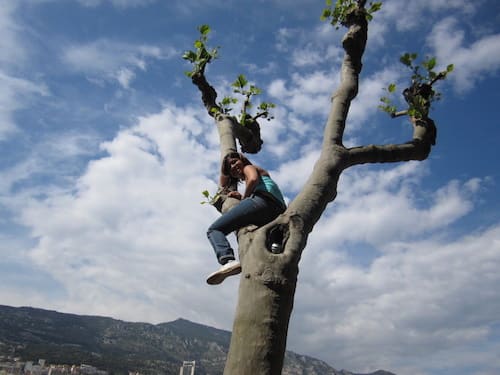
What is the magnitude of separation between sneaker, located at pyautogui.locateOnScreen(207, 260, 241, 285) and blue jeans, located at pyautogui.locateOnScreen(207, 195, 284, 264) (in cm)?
15

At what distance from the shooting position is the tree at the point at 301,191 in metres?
2.42

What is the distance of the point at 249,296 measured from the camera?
2.64 m

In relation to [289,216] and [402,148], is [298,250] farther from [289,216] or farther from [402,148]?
[402,148]

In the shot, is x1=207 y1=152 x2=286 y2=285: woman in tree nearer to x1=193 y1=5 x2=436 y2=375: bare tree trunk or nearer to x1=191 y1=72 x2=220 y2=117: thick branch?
x1=193 y1=5 x2=436 y2=375: bare tree trunk

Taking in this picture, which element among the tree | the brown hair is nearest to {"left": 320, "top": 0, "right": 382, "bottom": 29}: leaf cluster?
the tree

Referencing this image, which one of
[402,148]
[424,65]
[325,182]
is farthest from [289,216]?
[424,65]

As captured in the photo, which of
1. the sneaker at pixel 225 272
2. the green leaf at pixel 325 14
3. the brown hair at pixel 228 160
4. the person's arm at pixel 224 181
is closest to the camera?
the sneaker at pixel 225 272

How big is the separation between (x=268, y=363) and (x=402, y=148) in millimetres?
3870

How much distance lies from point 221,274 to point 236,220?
559 millimetres

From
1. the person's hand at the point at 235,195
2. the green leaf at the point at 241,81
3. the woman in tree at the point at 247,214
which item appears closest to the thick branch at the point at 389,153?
the woman in tree at the point at 247,214

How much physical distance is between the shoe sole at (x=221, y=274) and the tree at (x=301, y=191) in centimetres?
27

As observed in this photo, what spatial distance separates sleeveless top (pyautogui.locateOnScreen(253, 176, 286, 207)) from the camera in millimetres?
3926

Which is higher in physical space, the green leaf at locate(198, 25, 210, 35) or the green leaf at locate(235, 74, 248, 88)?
the green leaf at locate(198, 25, 210, 35)

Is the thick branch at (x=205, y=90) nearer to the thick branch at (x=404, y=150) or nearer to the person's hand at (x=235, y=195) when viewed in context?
the person's hand at (x=235, y=195)
